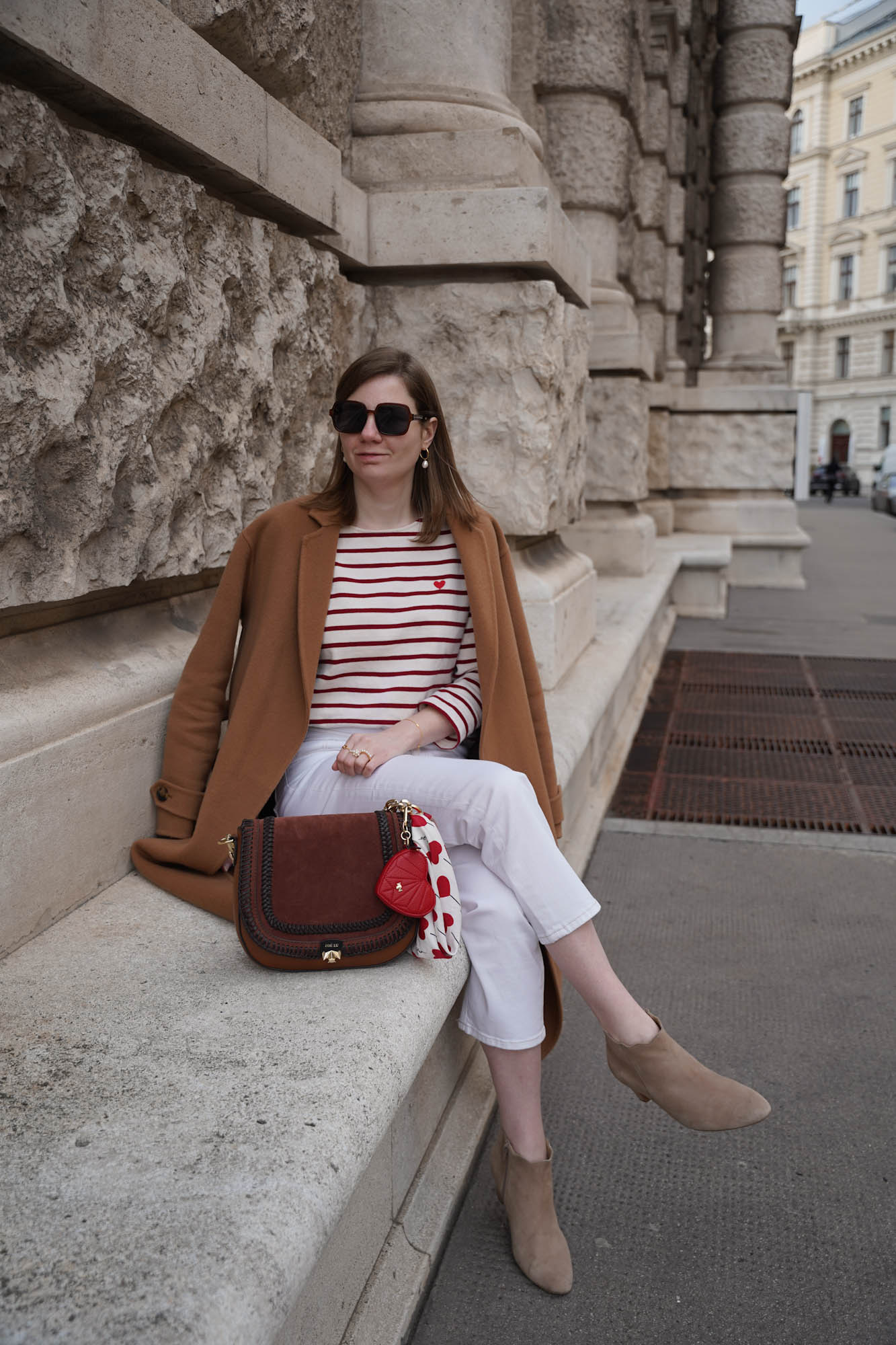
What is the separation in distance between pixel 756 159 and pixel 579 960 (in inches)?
449

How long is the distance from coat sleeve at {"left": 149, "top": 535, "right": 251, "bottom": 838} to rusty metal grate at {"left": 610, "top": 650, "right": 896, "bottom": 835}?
2.32 metres

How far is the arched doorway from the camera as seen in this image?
50.7 meters

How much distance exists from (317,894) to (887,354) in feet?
169

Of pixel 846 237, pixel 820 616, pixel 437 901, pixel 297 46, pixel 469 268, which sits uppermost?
pixel 846 237

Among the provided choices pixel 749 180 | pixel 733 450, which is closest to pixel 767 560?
pixel 733 450

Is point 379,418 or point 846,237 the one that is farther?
point 846,237

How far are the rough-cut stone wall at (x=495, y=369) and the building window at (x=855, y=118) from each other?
2001 inches

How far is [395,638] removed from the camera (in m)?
2.34

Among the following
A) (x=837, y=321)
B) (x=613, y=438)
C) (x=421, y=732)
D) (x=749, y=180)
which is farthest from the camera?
(x=837, y=321)

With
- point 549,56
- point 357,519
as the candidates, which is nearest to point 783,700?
point 549,56

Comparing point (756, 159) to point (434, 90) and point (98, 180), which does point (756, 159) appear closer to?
Result: point (434, 90)

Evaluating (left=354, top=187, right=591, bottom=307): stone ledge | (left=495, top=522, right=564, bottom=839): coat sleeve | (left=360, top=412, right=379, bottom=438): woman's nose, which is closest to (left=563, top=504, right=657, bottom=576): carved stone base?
(left=354, top=187, right=591, bottom=307): stone ledge

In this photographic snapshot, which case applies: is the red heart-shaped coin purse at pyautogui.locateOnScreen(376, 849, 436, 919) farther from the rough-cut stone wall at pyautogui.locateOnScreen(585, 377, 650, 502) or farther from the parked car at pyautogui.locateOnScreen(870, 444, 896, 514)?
the parked car at pyautogui.locateOnScreen(870, 444, 896, 514)

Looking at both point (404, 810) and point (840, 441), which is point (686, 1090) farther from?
point (840, 441)
